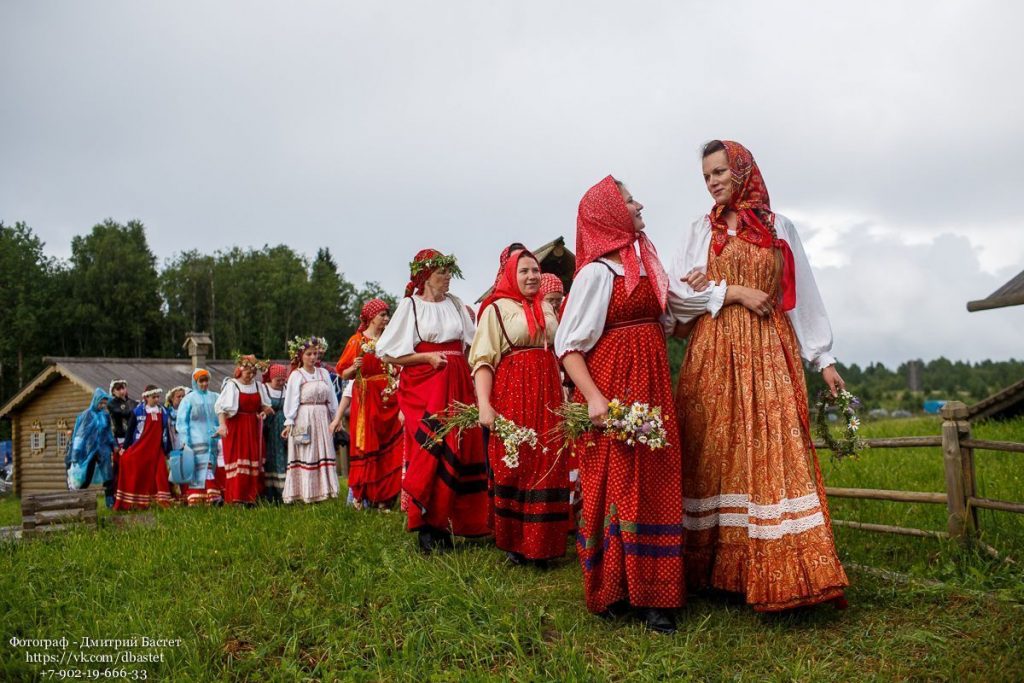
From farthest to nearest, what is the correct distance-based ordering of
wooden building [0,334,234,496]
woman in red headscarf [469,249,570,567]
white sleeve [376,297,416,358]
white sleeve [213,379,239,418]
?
wooden building [0,334,234,496]
white sleeve [213,379,239,418]
white sleeve [376,297,416,358]
woman in red headscarf [469,249,570,567]

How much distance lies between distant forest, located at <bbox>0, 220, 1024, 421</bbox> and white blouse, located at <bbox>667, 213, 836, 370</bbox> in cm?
3667

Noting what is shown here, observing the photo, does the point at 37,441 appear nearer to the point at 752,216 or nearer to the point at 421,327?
the point at 421,327

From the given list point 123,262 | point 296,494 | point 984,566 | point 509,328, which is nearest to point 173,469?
point 296,494

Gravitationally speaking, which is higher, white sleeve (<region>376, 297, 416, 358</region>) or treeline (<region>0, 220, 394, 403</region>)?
treeline (<region>0, 220, 394, 403</region>)

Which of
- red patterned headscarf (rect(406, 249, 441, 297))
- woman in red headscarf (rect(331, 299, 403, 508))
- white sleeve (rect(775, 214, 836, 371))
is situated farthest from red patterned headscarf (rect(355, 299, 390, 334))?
white sleeve (rect(775, 214, 836, 371))

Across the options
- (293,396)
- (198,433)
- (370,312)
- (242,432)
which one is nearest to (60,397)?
(198,433)

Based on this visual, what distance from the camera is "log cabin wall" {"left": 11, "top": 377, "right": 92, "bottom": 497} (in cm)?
2538

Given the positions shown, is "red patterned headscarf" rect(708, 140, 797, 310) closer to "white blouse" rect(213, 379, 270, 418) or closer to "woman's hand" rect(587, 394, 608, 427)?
"woman's hand" rect(587, 394, 608, 427)

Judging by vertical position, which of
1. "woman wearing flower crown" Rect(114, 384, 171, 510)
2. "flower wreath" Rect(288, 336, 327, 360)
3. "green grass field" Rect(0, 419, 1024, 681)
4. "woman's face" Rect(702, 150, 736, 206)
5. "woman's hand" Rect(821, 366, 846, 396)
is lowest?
"green grass field" Rect(0, 419, 1024, 681)

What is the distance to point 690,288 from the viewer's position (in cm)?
442

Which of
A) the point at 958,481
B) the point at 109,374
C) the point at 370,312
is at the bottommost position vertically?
the point at 958,481

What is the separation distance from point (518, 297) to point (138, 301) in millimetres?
42829

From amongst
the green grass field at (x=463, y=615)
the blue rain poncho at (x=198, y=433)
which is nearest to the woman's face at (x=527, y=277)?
the green grass field at (x=463, y=615)

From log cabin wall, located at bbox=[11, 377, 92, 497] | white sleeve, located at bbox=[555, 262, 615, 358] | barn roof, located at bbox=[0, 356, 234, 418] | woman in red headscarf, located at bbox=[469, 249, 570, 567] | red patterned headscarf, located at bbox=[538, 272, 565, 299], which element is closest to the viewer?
Result: white sleeve, located at bbox=[555, 262, 615, 358]
